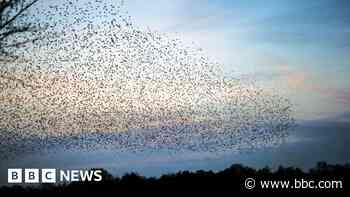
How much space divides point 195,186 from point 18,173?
8309mm

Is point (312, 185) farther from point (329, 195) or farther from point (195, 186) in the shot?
point (195, 186)

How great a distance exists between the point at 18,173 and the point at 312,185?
12690mm

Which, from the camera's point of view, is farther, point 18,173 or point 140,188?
point 18,173

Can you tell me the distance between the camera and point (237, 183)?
813 inches

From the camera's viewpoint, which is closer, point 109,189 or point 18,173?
point 109,189

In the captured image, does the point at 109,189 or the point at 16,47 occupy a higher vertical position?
the point at 16,47

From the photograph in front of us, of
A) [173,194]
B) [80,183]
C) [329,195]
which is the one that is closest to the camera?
[329,195]

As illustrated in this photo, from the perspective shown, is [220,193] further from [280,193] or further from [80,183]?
[80,183]

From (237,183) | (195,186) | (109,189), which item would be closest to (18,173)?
(109,189)

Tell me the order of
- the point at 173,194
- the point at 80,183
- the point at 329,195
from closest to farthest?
the point at 329,195, the point at 173,194, the point at 80,183

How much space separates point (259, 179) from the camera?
20.9 m

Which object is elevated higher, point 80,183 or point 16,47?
point 16,47

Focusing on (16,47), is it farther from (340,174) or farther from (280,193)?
(340,174)

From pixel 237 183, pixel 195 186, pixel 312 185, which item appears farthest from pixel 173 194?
pixel 312 185
